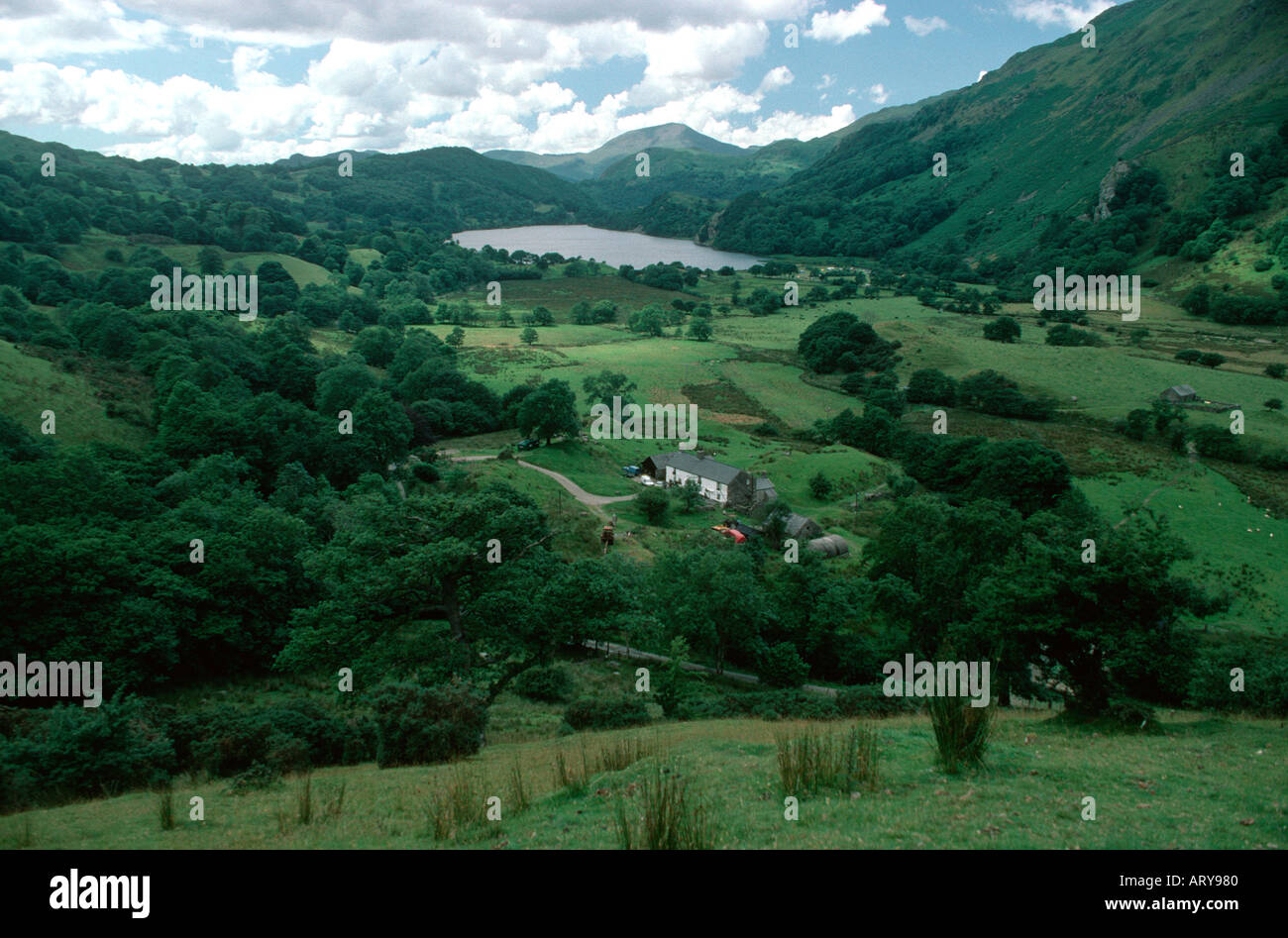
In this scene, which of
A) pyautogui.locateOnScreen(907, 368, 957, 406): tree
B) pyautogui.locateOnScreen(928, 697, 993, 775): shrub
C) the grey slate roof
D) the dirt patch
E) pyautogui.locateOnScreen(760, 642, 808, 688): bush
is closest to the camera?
pyautogui.locateOnScreen(928, 697, 993, 775): shrub

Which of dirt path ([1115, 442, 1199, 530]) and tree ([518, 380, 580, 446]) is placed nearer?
dirt path ([1115, 442, 1199, 530])

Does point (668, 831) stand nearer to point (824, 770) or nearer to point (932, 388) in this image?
point (824, 770)

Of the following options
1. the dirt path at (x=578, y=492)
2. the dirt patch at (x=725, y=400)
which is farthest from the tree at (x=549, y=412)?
the dirt patch at (x=725, y=400)

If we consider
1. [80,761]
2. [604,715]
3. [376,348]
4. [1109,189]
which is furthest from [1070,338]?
[80,761]

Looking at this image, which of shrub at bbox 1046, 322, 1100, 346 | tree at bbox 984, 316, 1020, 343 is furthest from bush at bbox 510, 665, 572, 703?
shrub at bbox 1046, 322, 1100, 346

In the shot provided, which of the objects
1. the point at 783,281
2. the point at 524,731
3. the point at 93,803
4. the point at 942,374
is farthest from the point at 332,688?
the point at 783,281

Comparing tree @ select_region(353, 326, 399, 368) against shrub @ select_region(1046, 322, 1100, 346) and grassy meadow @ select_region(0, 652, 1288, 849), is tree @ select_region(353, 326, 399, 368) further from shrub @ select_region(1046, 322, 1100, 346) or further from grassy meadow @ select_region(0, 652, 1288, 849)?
shrub @ select_region(1046, 322, 1100, 346)
